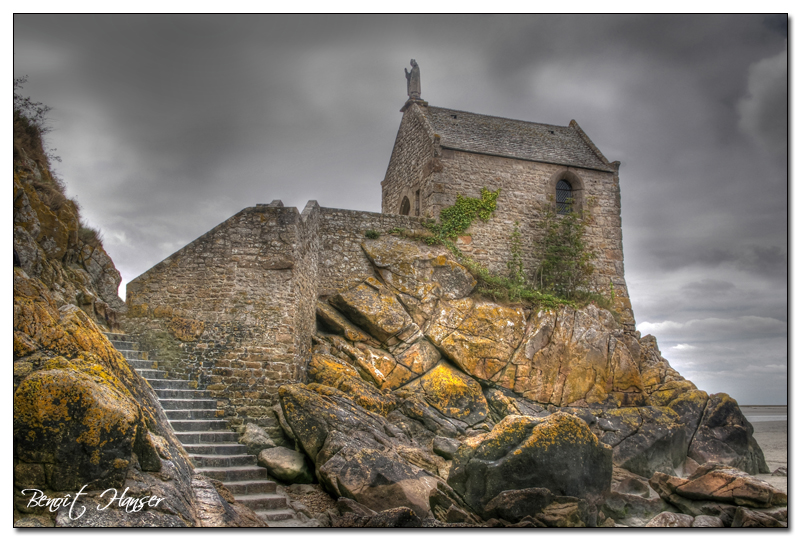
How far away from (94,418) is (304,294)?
717cm

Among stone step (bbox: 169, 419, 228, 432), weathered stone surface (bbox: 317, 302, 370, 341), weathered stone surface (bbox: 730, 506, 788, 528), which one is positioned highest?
weathered stone surface (bbox: 317, 302, 370, 341)

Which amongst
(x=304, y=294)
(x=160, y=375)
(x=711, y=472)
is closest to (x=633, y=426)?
(x=711, y=472)

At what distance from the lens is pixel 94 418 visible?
5125 millimetres

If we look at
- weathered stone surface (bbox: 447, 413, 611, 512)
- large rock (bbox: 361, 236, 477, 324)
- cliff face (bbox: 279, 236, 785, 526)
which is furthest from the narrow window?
weathered stone surface (bbox: 447, 413, 611, 512)

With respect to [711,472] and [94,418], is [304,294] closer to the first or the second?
[94,418]

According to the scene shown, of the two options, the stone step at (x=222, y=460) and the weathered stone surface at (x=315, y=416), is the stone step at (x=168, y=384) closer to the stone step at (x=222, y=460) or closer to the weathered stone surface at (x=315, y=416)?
the stone step at (x=222, y=460)

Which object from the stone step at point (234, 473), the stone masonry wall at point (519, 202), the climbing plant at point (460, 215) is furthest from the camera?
the stone masonry wall at point (519, 202)

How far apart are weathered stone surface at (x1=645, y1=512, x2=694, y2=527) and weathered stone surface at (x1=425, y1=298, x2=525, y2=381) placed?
528cm

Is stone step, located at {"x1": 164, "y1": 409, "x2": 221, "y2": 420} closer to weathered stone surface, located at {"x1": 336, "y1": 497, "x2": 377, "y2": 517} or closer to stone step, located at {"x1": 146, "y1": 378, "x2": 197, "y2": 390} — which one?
stone step, located at {"x1": 146, "y1": 378, "x2": 197, "y2": 390}

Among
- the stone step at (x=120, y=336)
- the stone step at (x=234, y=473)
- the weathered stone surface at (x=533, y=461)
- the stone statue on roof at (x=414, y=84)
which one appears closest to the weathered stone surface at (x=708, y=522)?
the weathered stone surface at (x=533, y=461)

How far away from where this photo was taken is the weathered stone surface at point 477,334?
45.7 feet

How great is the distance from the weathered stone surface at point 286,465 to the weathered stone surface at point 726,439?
422 inches

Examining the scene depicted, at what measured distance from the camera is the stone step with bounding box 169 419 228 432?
920 cm

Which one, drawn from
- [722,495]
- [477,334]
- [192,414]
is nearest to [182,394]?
[192,414]
